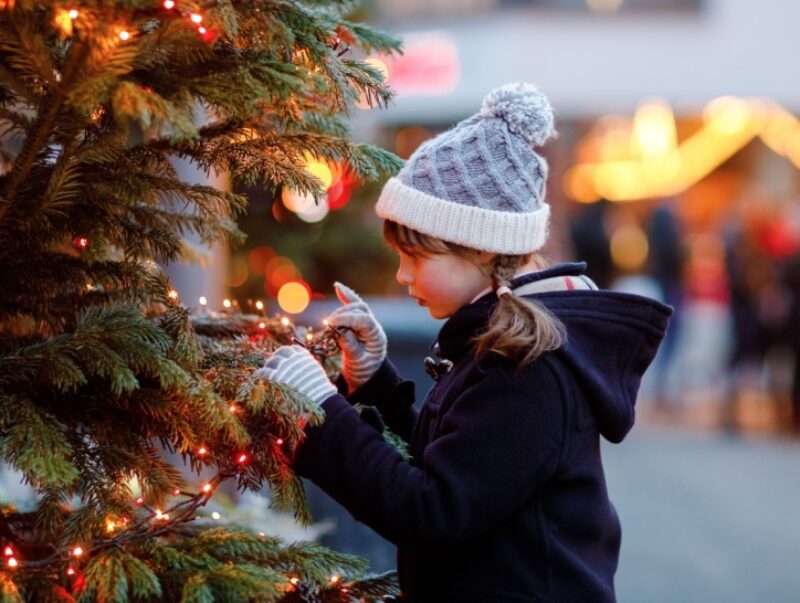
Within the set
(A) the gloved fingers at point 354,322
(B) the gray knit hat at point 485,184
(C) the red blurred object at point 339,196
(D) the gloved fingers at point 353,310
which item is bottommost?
(A) the gloved fingers at point 354,322

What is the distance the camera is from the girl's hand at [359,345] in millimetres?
2375

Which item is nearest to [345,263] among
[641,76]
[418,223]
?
[418,223]

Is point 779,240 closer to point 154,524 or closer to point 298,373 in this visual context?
point 298,373

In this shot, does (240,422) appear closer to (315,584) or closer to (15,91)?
(315,584)

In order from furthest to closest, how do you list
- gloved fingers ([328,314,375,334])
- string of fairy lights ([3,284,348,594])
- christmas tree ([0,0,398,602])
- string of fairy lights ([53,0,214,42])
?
gloved fingers ([328,314,375,334]), string of fairy lights ([3,284,348,594]), christmas tree ([0,0,398,602]), string of fairy lights ([53,0,214,42])

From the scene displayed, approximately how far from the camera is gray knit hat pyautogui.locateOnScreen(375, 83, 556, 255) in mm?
2113

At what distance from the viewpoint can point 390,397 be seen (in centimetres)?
247

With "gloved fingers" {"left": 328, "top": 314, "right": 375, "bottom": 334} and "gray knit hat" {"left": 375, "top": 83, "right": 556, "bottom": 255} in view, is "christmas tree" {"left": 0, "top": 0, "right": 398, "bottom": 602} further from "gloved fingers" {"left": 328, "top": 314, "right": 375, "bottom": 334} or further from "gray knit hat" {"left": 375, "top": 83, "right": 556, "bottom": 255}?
"gloved fingers" {"left": 328, "top": 314, "right": 375, "bottom": 334}

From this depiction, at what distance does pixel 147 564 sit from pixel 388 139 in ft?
52.4

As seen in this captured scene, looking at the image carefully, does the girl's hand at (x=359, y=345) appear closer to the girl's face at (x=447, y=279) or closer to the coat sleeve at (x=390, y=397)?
the coat sleeve at (x=390, y=397)

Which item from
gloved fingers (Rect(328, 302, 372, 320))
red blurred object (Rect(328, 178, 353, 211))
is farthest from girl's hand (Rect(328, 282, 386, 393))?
red blurred object (Rect(328, 178, 353, 211))

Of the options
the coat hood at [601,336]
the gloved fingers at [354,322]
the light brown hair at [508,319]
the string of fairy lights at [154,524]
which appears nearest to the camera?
the string of fairy lights at [154,524]

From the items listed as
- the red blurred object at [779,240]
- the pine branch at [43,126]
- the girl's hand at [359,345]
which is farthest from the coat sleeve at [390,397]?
the red blurred object at [779,240]

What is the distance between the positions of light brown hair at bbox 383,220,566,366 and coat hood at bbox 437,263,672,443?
0.04 meters
